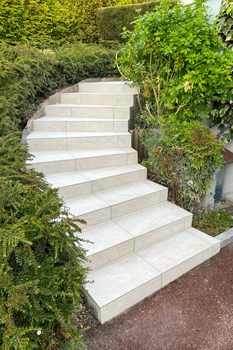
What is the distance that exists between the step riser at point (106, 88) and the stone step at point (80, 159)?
156 cm

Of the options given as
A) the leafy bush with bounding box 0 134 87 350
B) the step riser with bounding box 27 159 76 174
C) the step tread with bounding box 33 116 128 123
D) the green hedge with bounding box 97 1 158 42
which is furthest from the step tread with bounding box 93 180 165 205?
the green hedge with bounding box 97 1 158 42

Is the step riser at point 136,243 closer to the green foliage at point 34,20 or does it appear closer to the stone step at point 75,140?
the stone step at point 75,140

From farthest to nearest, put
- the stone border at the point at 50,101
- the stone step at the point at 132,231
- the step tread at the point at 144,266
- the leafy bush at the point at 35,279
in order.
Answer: the stone border at the point at 50,101
the stone step at the point at 132,231
the step tread at the point at 144,266
the leafy bush at the point at 35,279

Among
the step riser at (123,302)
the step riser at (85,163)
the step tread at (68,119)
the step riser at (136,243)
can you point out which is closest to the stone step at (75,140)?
the step tread at (68,119)

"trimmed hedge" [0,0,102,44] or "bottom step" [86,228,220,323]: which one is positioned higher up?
"trimmed hedge" [0,0,102,44]

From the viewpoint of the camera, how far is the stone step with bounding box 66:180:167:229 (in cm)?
274

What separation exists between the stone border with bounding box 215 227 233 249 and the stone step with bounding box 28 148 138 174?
1577 mm

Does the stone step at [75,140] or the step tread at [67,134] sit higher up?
the step tread at [67,134]

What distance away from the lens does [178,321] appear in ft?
6.79

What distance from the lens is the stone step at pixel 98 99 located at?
4.46 metres

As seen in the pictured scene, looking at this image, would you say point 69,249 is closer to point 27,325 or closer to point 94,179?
point 27,325

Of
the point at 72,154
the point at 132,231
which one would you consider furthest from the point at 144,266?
the point at 72,154

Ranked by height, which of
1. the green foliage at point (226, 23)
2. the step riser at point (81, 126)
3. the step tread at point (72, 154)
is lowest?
the step tread at point (72, 154)

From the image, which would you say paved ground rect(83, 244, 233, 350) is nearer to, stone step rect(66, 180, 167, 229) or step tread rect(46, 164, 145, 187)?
stone step rect(66, 180, 167, 229)
